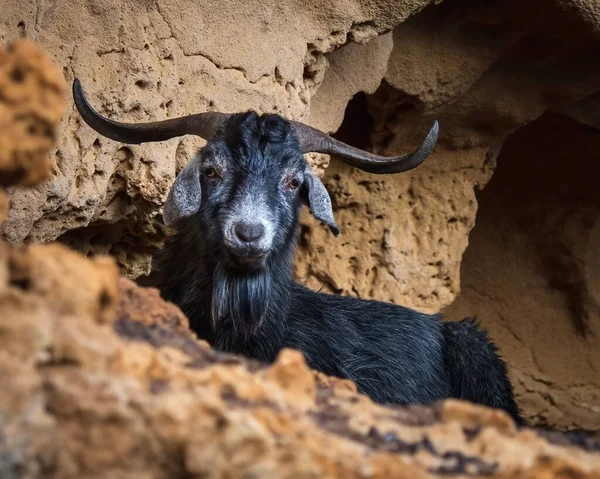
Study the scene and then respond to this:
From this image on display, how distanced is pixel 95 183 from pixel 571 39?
3403mm

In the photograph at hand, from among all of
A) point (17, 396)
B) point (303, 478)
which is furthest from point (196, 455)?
point (17, 396)

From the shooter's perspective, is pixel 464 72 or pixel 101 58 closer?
pixel 101 58

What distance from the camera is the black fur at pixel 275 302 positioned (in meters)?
4.72

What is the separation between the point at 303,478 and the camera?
2.01m

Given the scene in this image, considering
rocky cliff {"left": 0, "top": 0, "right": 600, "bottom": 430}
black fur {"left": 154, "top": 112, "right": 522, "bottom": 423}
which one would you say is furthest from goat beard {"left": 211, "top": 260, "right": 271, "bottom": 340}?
rocky cliff {"left": 0, "top": 0, "right": 600, "bottom": 430}

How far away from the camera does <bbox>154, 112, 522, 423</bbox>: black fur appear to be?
4.72 m

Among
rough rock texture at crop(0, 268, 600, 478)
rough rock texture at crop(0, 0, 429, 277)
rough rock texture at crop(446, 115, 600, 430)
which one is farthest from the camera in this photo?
rough rock texture at crop(446, 115, 600, 430)

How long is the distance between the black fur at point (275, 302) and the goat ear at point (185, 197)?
65 mm

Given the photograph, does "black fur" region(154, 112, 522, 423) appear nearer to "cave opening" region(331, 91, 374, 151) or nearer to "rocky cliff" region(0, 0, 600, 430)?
"rocky cliff" region(0, 0, 600, 430)

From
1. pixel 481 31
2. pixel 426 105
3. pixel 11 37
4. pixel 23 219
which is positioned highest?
pixel 481 31

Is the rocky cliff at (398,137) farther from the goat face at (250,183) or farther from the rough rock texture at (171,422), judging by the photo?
the rough rock texture at (171,422)

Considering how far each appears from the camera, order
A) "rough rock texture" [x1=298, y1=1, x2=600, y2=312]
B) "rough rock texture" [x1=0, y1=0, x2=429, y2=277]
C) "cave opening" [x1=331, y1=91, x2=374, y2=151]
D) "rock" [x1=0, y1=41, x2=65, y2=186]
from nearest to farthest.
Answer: "rock" [x1=0, y1=41, x2=65, y2=186] → "rough rock texture" [x1=0, y1=0, x2=429, y2=277] → "rough rock texture" [x1=298, y1=1, x2=600, y2=312] → "cave opening" [x1=331, y1=91, x2=374, y2=151]

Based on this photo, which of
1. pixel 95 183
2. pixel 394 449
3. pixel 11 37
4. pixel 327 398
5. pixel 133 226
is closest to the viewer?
pixel 394 449

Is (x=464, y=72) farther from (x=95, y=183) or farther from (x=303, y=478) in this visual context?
(x=303, y=478)
